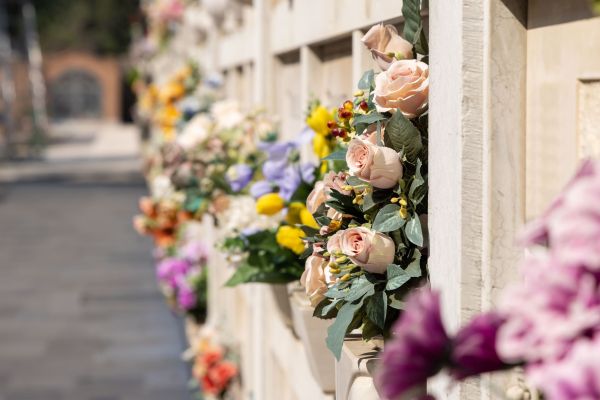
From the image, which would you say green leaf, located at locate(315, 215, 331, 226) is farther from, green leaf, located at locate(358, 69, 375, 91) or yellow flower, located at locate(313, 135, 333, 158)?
yellow flower, located at locate(313, 135, 333, 158)

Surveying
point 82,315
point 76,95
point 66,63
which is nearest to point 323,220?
point 82,315

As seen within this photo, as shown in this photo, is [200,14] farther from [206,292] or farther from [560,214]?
[560,214]

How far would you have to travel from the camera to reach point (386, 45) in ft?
5.45

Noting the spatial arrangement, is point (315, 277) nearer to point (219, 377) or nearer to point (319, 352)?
point (319, 352)

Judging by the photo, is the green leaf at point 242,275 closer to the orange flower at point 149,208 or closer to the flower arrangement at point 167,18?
the orange flower at point 149,208

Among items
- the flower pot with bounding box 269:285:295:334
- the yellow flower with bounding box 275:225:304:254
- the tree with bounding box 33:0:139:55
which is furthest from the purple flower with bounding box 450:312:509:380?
the tree with bounding box 33:0:139:55

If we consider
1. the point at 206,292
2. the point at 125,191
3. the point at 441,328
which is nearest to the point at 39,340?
the point at 206,292

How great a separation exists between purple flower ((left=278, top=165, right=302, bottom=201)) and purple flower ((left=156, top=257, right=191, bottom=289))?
4577 mm

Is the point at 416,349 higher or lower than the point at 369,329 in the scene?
higher

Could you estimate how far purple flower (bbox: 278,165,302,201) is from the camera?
7.95 ft

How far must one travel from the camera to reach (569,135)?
1230mm

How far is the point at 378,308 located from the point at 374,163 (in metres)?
0.20

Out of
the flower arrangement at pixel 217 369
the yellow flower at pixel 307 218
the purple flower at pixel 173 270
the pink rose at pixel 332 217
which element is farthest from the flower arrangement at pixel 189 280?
the pink rose at pixel 332 217

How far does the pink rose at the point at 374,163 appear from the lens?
4.93 ft
